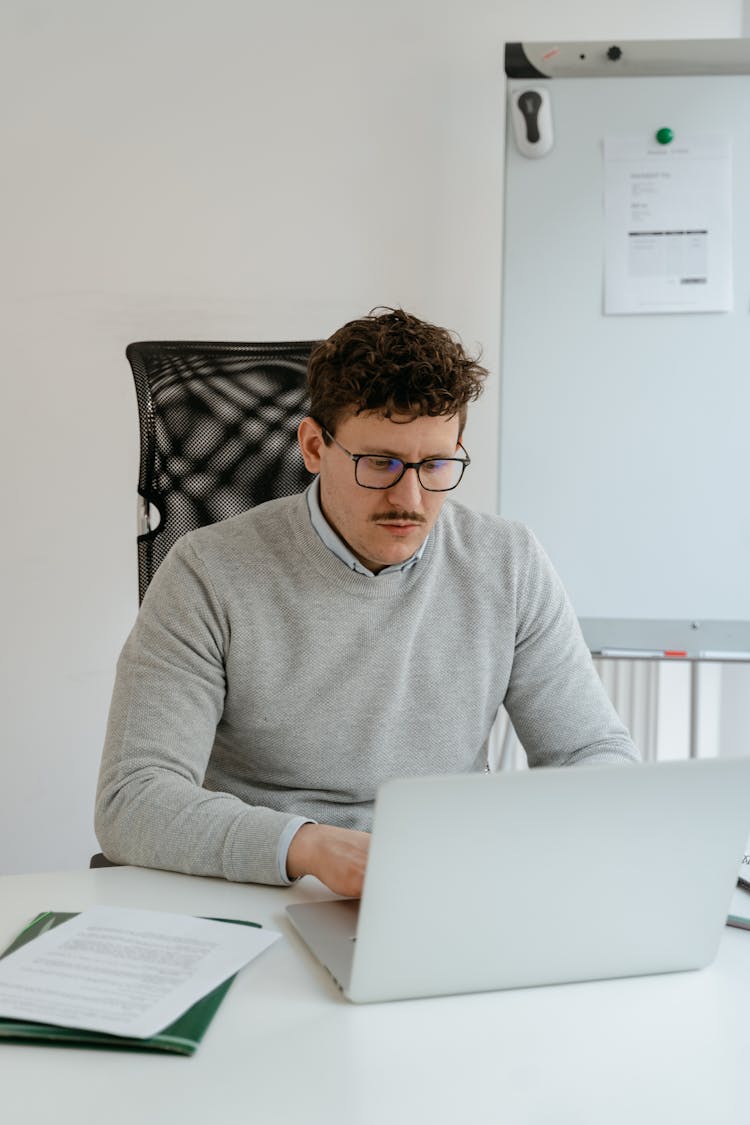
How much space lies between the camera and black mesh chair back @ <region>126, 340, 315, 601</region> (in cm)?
164

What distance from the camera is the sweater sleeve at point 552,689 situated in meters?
1.42

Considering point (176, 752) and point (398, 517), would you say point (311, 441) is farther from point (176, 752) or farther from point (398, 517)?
point (176, 752)

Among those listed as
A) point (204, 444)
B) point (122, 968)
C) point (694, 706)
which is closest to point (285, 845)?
point (122, 968)

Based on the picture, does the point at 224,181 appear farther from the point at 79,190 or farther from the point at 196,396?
the point at 196,396

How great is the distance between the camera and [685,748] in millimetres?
2553

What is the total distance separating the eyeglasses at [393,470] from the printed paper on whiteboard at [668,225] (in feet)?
3.50

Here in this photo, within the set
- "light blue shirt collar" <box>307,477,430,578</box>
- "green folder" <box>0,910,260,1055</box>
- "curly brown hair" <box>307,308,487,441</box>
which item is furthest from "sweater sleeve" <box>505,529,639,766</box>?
"green folder" <box>0,910,260,1055</box>

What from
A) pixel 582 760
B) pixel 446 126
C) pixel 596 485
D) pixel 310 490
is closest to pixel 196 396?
pixel 310 490

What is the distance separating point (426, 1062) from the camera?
2.44ft

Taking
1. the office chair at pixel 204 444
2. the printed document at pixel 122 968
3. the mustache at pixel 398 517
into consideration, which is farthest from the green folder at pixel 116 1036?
the office chair at pixel 204 444

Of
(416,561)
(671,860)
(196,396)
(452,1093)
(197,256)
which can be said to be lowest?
(452,1093)

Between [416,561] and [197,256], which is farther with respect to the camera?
[197,256]

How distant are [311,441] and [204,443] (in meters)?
0.28

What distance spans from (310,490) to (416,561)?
17 cm
